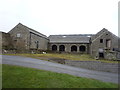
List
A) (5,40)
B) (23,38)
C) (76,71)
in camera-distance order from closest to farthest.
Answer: (76,71) < (5,40) < (23,38)

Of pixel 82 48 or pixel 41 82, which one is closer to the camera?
pixel 41 82

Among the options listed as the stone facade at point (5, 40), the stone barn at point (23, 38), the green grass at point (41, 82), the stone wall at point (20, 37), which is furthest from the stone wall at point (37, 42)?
the green grass at point (41, 82)

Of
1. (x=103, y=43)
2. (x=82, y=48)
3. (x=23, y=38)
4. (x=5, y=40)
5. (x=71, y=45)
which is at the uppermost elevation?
(x=23, y=38)

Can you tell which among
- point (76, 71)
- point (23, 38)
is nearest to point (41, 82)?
point (76, 71)

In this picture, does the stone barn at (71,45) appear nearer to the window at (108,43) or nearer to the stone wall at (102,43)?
the stone wall at (102,43)

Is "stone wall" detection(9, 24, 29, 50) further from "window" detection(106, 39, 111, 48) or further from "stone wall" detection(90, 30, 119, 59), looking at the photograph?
"window" detection(106, 39, 111, 48)

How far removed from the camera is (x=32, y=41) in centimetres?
2866

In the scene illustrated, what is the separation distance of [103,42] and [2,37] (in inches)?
1241

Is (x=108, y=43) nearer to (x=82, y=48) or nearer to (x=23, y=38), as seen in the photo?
(x=82, y=48)

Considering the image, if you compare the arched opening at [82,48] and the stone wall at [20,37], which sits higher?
the stone wall at [20,37]

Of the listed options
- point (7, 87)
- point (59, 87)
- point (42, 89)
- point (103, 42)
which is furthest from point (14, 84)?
point (103, 42)

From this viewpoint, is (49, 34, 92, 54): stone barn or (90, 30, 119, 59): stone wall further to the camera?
(49, 34, 92, 54): stone barn

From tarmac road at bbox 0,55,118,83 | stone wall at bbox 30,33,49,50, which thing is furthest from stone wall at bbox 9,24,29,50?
tarmac road at bbox 0,55,118,83

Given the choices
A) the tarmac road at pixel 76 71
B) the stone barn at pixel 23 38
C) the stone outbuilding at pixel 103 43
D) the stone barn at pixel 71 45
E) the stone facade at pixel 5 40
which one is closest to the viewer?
the tarmac road at pixel 76 71
